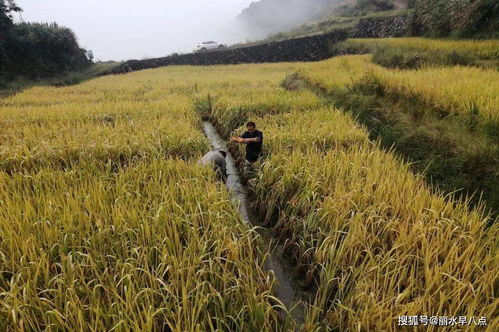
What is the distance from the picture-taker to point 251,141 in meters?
4.27

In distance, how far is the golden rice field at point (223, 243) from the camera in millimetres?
1893

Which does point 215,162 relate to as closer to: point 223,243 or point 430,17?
point 223,243

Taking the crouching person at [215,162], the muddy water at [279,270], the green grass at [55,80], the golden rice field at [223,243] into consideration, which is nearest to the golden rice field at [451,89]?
the golden rice field at [223,243]

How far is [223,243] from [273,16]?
74350mm

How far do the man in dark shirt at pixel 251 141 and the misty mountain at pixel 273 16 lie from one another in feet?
191

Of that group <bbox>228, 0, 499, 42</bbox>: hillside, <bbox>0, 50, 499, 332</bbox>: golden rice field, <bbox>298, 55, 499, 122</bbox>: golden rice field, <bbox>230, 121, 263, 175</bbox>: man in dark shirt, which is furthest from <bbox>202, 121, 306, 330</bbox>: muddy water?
<bbox>228, 0, 499, 42</bbox>: hillside

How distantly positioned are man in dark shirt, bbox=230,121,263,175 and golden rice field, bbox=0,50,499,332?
150mm

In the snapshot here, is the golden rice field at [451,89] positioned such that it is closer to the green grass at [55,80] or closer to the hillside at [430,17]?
the hillside at [430,17]

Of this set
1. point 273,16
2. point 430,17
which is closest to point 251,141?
point 430,17

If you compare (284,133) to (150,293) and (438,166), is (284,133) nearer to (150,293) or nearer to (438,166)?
(438,166)

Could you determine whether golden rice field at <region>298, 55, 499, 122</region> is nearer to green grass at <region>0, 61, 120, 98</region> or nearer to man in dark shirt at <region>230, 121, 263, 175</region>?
man in dark shirt at <region>230, 121, 263, 175</region>

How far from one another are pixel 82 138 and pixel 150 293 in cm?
400

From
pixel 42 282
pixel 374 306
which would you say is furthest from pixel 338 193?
pixel 42 282

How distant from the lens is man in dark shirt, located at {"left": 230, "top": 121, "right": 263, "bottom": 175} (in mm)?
4230
